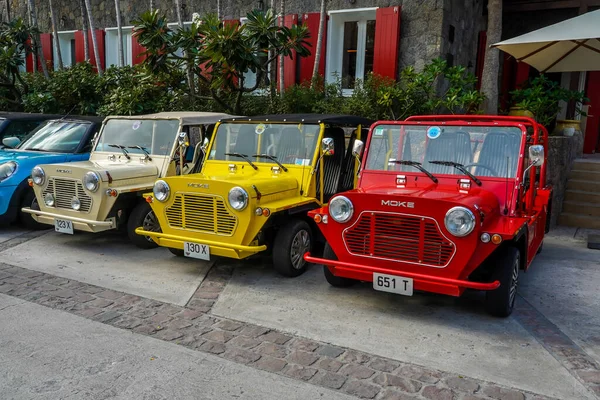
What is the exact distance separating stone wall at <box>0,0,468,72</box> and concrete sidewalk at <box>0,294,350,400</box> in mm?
8254

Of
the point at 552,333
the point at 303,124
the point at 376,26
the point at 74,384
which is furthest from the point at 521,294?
the point at 376,26

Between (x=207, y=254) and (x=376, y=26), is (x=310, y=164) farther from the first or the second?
(x=376, y=26)

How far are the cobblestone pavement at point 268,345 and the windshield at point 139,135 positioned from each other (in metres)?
2.41

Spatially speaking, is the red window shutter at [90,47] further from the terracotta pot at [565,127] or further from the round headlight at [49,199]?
the terracotta pot at [565,127]

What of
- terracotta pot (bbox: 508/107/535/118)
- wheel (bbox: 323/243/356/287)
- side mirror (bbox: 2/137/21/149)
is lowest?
wheel (bbox: 323/243/356/287)

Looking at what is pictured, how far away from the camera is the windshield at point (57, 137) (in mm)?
8086

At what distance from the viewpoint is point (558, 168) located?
8.57 m

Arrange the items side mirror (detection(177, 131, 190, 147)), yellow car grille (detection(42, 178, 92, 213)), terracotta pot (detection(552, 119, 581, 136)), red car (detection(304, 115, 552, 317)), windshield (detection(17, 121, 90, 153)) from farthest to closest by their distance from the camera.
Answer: terracotta pot (detection(552, 119, 581, 136))
windshield (detection(17, 121, 90, 153))
side mirror (detection(177, 131, 190, 147))
yellow car grille (detection(42, 178, 92, 213))
red car (detection(304, 115, 552, 317))

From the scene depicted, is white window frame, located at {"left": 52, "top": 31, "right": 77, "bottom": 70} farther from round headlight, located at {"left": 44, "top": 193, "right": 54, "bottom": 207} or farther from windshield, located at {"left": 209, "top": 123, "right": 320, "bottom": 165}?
→ windshield, located at {"left": 209, "top": 123, "right": 320, "bottom": 165}

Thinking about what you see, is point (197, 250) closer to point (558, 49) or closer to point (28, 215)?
point (28, 215)

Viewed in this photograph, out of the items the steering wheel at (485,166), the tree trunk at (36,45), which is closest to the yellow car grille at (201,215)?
the steering wheel at (485,166)

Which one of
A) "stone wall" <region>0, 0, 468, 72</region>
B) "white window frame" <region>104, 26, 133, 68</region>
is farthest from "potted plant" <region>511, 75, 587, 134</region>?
"white window frame" <region>104, 26, 133, 68</region>

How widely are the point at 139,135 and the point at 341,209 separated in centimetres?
397

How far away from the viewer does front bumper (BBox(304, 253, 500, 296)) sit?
4.17 metres
